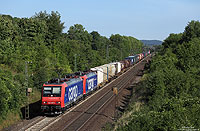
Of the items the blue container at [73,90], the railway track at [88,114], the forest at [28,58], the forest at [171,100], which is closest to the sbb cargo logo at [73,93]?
the blue container at [73,90]

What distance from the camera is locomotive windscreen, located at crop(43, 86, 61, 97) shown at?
27.4 metres

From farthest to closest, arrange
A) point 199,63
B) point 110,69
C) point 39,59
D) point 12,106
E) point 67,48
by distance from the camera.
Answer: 1. point 67,48
2. point 110,69
3. point 39,59
4. point 199,63
5. point 12,106

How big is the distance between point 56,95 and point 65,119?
2.76 metres

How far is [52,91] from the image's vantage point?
90.3ft

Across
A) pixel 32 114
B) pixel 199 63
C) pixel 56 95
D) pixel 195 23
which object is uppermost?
pixel 195 23

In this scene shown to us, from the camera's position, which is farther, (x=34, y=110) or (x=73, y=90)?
(x=34, y=110)

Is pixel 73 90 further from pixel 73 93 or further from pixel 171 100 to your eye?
pixel 171 100

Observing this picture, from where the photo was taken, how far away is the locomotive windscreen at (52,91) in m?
27.4

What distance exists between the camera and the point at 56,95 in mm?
27406

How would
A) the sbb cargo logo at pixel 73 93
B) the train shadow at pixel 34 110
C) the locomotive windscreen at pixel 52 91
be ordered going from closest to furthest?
the locomotive windscreen at pixel 52 91 → the sbb cargo logo at pixel 73 93 → the train shadow at pixel 34 110

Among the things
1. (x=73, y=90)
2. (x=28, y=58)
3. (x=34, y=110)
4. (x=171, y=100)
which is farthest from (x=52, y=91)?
(x=28, y=58)

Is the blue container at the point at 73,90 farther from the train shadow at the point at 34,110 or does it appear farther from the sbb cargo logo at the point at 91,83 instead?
the train shadow at the point at 34,110

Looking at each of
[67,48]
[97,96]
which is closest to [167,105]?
[97,96]

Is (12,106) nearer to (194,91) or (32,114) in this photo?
(32,114)
